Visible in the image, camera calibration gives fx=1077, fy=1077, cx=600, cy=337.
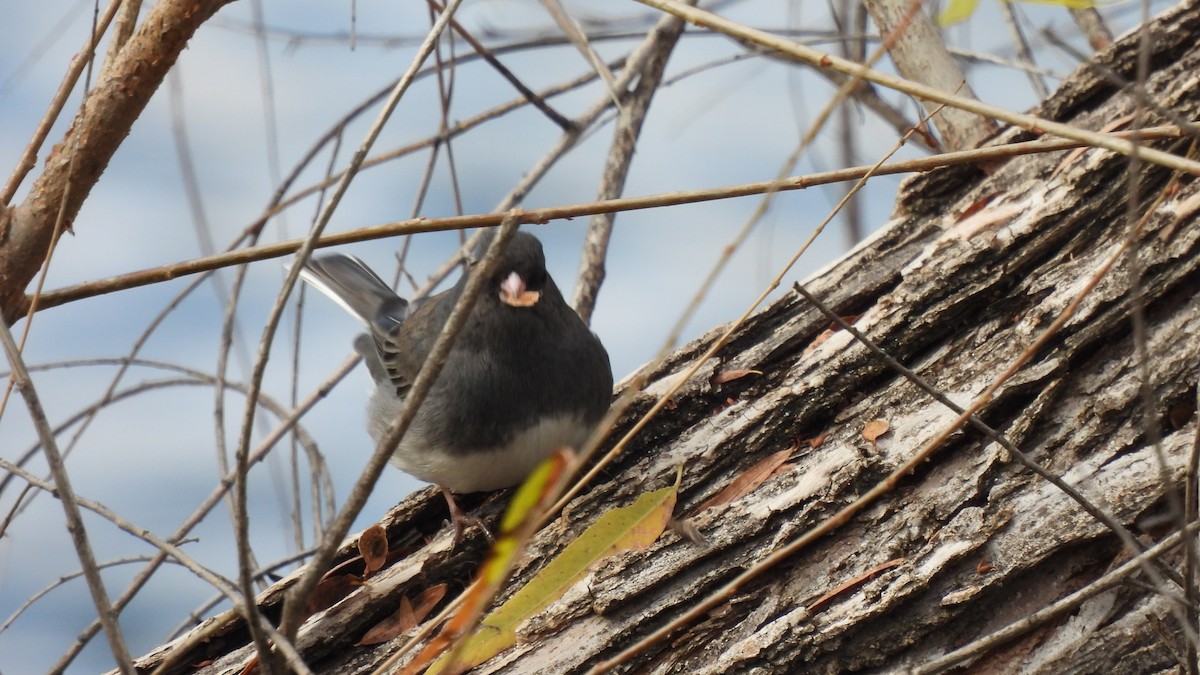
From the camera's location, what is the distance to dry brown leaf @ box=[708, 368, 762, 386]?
2.35 metres

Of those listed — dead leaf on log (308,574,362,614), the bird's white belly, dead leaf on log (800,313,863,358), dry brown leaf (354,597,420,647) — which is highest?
the bird's white belly

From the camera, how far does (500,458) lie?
7.65 ft

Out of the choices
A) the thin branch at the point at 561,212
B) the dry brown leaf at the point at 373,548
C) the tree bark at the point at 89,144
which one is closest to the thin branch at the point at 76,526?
the thin branch at the point at 561,212

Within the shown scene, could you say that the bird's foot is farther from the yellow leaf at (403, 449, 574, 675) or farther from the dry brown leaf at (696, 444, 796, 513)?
the yellow leaf at (403, 449, 574, 675)

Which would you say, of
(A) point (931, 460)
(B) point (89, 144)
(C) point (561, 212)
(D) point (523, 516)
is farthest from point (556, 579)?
(B) point (89, 144)

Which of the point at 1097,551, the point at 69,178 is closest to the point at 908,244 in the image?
the point at 1097,551

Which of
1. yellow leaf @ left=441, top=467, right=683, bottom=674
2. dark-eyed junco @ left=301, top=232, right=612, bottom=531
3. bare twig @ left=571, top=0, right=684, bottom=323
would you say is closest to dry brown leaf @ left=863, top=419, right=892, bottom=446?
yellow leaf @ left=441, top=467, right=683, bottom=674

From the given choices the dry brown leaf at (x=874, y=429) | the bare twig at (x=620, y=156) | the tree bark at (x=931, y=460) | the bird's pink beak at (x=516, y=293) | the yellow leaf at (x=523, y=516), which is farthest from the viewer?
the bare twig at (x=620, y=156)

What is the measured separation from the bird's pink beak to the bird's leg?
1.46 feet

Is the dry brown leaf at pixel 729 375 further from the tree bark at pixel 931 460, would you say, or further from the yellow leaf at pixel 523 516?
the yellow leaf at pixel 523 516

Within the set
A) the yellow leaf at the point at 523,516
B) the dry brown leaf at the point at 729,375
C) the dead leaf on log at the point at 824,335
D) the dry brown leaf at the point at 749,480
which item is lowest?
the yellow leaf at the point at 523,516

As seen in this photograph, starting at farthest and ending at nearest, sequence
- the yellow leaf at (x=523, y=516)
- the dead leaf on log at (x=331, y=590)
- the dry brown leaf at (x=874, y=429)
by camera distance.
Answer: the dead leaf on log at (x=331, y=590)
the dry brown leaf at (x=874, y=429)
the yellow leaf at (x=523, y=516)

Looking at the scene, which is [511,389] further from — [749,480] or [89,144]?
[89,144]

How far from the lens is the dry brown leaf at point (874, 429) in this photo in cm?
205
